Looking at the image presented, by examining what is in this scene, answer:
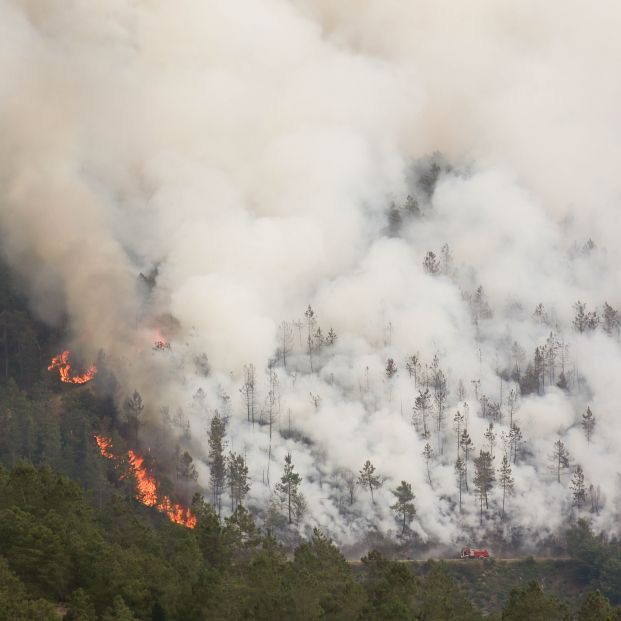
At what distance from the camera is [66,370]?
594 feet

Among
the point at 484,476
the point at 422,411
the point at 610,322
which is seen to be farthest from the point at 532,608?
the point at 610,322

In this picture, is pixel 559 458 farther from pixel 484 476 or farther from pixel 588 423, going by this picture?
pixel 484 476

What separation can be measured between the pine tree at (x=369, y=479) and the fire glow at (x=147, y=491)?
22983 mm

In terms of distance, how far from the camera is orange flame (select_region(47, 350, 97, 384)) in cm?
17838

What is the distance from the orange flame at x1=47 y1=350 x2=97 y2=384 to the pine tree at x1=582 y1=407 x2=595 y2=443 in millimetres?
75224

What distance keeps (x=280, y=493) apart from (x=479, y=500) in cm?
2695

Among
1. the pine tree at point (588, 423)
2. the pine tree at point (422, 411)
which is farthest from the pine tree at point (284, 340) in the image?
the pine tree at point (588, 423)

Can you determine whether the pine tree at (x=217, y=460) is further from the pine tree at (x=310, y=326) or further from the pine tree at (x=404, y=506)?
the pine tree at (x=310, y=326)

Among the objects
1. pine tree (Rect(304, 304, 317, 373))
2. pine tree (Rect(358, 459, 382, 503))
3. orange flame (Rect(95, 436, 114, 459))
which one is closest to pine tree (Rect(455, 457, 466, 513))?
pine tree (Rect(358, 459, 382, 503))

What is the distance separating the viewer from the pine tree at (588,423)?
160 meters

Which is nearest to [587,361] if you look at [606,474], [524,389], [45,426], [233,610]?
[524,389]

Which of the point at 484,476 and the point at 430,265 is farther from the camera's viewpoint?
the point at 430,265

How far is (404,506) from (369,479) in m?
6.72

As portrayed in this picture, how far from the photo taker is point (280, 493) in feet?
484
